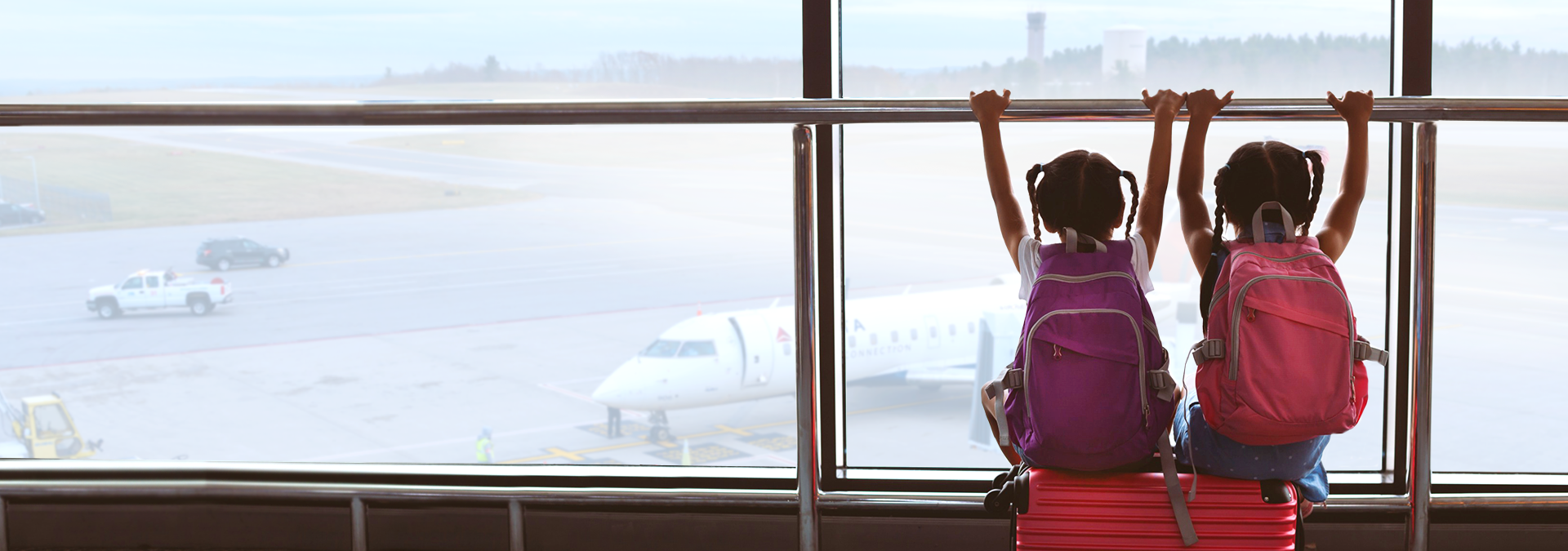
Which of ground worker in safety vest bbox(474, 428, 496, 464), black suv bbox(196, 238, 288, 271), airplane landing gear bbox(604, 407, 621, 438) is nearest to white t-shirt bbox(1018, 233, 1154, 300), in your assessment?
airplane landing gear bbox(604, 407, 621, 438)

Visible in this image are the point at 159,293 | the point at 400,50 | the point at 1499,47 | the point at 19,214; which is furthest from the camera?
the point at 159,293

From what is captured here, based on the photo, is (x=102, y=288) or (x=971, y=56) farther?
(x=102, y=288)

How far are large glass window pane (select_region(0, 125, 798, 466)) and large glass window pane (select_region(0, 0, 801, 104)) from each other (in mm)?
6669

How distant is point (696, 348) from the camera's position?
16078mm

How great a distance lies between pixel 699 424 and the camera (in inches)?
824

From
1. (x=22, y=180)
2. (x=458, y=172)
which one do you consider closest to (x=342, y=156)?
(x=458, y=172)

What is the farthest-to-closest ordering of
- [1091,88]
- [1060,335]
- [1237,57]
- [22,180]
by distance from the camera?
[22,180] → [1091,88] → [1237,57] → [1060,335]

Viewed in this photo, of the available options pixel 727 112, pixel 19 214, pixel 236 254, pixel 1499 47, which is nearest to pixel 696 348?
pixel 19 214

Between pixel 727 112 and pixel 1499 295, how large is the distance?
14.0m

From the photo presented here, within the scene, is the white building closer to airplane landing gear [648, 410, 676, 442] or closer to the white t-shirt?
the white t-shirt

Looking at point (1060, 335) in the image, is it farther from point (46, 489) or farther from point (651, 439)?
point (651, 439)

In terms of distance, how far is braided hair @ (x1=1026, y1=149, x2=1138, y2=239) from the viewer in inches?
45.2

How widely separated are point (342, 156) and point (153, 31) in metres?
12.4

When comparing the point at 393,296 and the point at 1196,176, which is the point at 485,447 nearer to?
the point at 393,296
